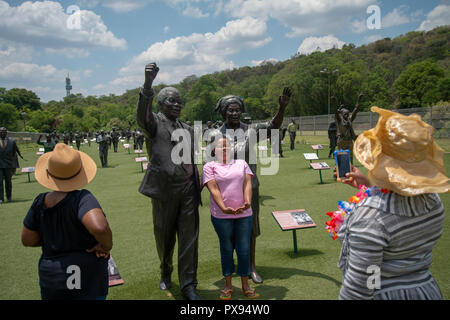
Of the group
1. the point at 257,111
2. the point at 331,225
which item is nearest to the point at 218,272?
the point at 331,225

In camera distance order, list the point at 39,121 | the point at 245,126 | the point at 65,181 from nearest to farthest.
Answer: the point at 65,181, the point at 245,126, the point at 39,121

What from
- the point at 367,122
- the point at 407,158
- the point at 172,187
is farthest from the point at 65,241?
the point at 367,122

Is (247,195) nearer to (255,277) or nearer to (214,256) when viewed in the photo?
(255,277)

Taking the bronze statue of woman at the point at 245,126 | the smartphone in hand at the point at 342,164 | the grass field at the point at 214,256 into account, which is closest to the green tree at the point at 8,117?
the grass field at the point at 214,256

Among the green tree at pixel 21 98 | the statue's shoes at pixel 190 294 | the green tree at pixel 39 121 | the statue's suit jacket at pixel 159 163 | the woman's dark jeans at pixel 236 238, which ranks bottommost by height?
the statue's shoes at pixel 190 294

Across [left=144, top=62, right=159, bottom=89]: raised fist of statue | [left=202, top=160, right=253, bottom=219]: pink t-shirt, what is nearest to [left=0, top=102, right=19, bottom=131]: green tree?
[left=144, top=62, right=159, bottom=89]: raised fist of statue

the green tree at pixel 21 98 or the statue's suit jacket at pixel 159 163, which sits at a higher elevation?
the green tree at pixel 21 98

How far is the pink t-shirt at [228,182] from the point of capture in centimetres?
368

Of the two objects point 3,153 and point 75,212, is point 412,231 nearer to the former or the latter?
point 75,212

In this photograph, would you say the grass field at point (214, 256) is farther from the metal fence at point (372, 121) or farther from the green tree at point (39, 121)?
the green tree at point (39, 121)

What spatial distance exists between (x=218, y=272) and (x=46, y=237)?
9.16 feet

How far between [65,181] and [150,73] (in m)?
1.46

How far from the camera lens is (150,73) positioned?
345 cm

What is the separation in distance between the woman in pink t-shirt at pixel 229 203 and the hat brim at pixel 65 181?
4.66ft
